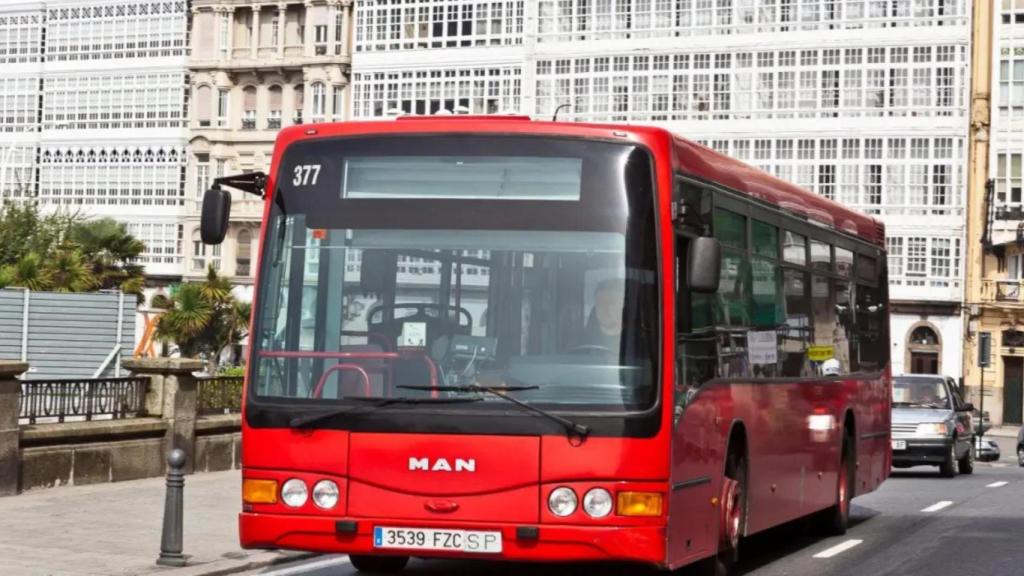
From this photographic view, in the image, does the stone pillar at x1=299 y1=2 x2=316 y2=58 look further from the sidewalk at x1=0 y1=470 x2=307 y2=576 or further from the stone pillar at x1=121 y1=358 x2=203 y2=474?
the sidewalk at x1=0 y1=470 x2=307 y2=576

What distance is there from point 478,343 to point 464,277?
0.38 m

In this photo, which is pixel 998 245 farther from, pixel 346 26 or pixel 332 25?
pixel 332 25

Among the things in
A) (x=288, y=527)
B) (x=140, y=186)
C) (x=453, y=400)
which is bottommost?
(x=288, y=527)

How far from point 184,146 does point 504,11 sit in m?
16.6

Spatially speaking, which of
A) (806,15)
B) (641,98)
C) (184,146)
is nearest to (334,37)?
(184,146)

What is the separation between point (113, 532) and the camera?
1672 cm

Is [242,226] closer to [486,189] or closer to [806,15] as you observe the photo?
[806,15]

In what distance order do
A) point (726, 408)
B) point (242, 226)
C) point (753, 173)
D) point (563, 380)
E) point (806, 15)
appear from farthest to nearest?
1. point (242, 226)
2. point (806, 15)
3. point (753, 173)
4. point (726, 408)
5. point (563, 380)

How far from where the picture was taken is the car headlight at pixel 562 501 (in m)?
11.3

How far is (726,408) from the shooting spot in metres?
13.3

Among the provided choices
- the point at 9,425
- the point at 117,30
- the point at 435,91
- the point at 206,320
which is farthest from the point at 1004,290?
the point at 9,425

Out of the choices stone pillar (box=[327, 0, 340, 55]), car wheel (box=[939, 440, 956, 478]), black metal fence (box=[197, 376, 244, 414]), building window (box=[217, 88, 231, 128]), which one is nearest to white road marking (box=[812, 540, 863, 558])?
black metal fence (box=[197, 376, 244, 414])

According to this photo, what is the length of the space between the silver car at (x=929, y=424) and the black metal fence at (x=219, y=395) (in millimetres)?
10644

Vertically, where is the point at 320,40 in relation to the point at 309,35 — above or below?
below
